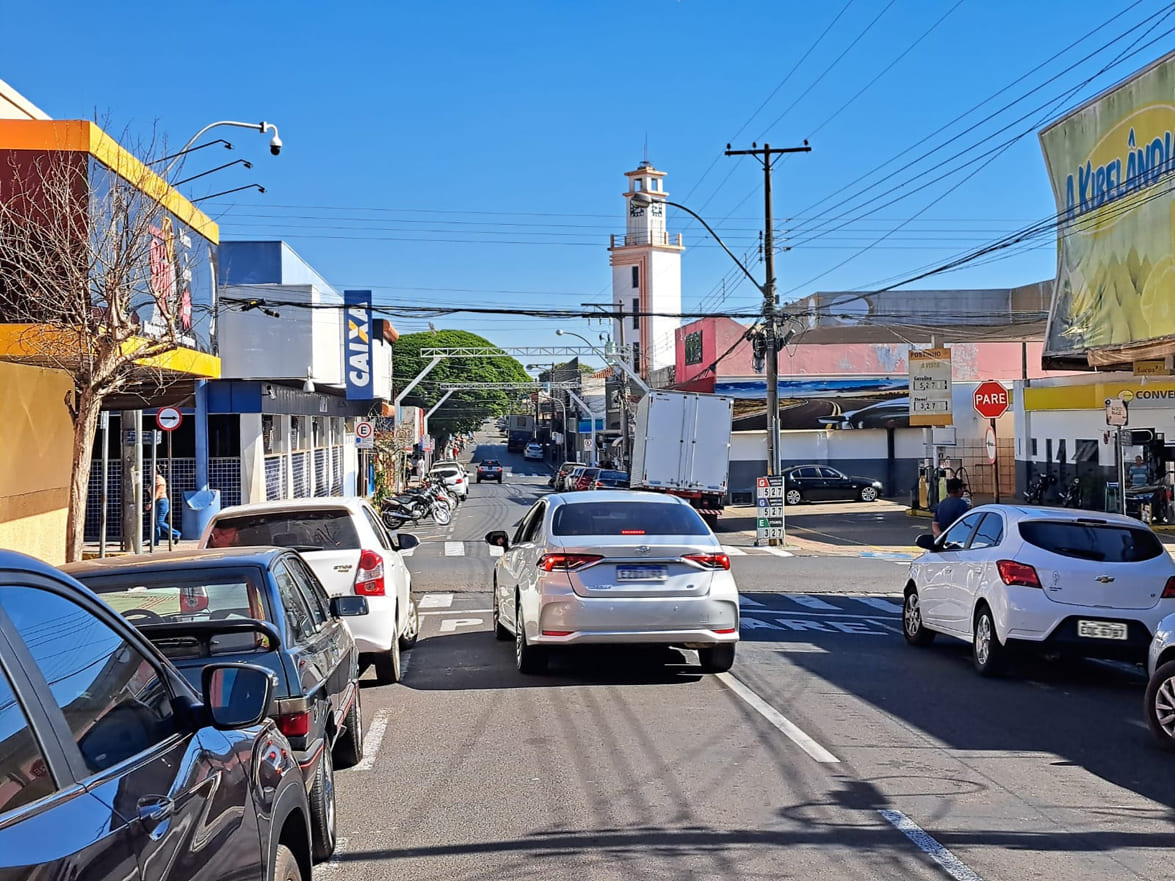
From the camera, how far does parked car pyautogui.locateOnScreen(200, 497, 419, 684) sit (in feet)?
35.0

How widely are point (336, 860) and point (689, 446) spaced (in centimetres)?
3119

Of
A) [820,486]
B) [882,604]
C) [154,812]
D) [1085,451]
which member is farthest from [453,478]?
[154,812]

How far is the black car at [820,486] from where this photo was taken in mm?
48562

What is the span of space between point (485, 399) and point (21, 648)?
103075mm

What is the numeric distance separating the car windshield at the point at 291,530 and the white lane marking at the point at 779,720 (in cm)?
350

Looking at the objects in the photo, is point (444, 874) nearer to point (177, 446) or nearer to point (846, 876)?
point (846, 876)

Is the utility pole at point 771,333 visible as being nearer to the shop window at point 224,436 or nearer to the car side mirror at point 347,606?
the shop window at point 224,436

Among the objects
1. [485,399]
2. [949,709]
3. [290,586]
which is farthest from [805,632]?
[485,399]

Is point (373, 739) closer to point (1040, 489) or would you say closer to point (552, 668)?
point (552, 668)

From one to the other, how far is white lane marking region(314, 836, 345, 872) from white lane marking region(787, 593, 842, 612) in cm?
1223

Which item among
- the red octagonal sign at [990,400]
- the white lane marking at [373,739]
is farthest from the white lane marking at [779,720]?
the red octagonal sign at [990,400]

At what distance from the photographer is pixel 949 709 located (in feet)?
33.3

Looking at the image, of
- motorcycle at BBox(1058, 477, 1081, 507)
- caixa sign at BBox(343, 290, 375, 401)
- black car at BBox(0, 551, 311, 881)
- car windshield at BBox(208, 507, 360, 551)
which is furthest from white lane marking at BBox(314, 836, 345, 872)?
caixa sign at BBox(343, 290, 375, 401)

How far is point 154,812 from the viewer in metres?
2.83
